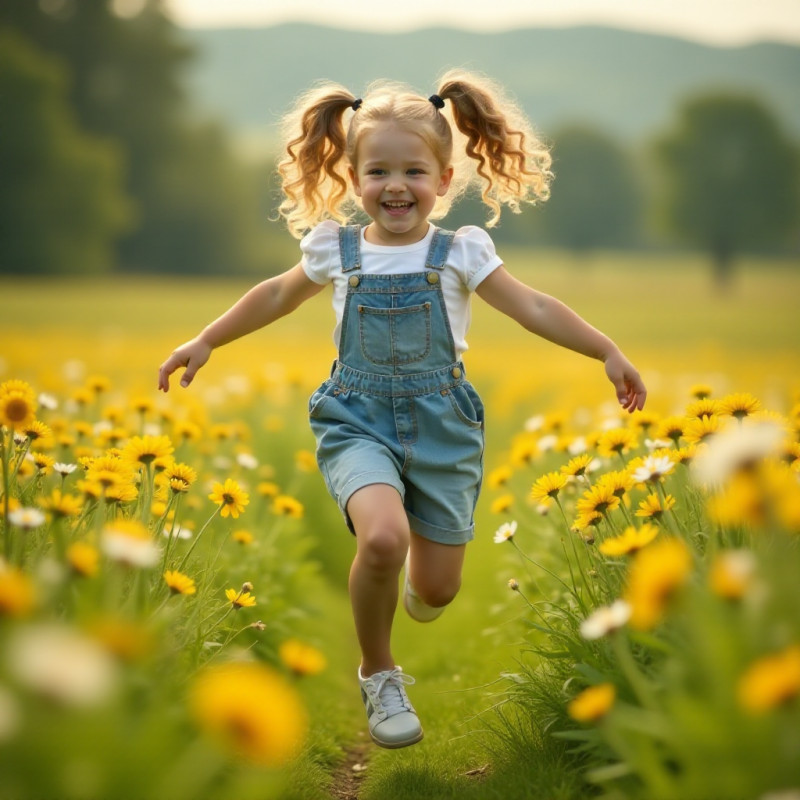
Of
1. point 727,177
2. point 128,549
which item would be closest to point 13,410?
point 128,549

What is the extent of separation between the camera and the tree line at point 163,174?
31562 mm

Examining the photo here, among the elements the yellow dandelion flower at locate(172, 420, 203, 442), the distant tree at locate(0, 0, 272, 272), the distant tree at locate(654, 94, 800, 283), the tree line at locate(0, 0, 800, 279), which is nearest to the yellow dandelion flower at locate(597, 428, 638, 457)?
the yellow dandelion flower at locate(172, 420, 203, 442)

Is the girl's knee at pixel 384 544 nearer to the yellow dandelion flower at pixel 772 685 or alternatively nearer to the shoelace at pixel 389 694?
the shoelace at pixel 389 694

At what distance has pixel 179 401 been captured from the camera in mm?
7383

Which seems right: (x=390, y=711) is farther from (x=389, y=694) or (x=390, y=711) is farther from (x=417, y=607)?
(x=417, y=607)

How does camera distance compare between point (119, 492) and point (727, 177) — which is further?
point (727, 177)

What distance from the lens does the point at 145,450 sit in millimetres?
3027

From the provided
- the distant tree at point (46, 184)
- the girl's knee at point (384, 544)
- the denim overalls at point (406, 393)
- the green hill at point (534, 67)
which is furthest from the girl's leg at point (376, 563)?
the green hill at point (534, 67)

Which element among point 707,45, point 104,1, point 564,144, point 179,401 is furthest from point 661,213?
point 179,401

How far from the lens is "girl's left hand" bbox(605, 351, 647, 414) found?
344 cm

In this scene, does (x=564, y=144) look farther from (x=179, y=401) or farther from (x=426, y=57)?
(x=179, y=401)

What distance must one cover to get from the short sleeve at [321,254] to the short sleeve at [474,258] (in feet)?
1.50

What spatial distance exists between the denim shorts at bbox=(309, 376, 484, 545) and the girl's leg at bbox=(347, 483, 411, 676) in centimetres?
18

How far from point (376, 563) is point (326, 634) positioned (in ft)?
6.01
